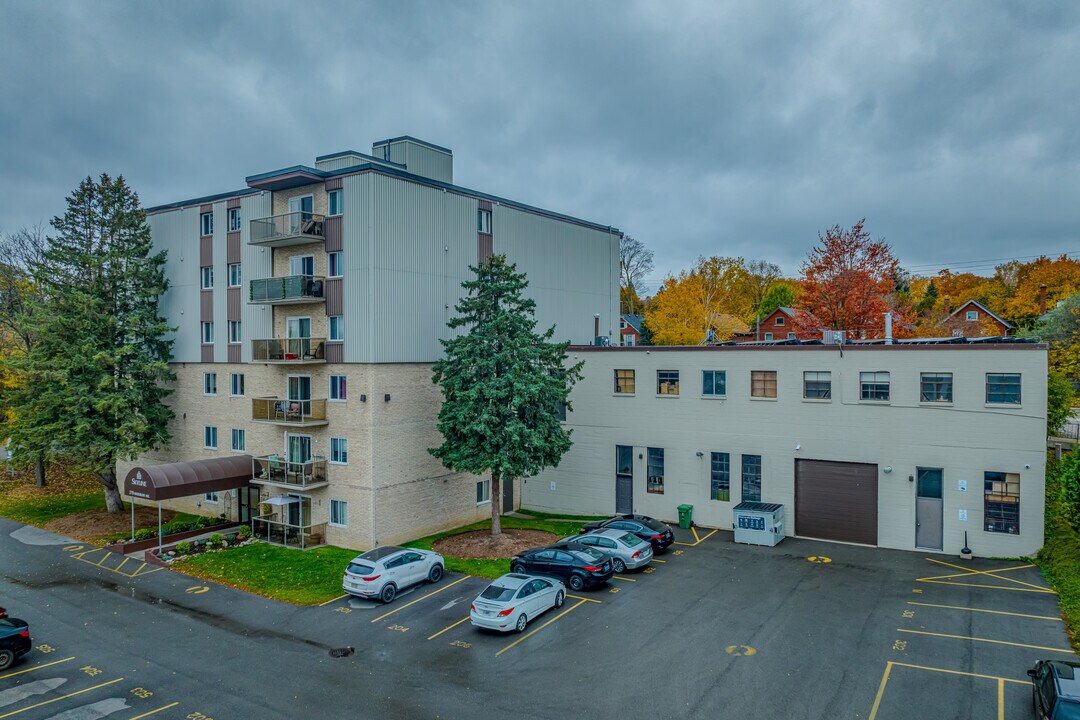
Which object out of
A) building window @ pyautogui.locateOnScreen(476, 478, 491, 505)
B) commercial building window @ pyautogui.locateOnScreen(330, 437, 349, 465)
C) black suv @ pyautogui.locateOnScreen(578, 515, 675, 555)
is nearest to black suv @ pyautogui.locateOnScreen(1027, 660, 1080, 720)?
black suv @ pyautogui.locateOnScreen(578, 515, 675, 555)

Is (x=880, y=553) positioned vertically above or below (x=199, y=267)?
below

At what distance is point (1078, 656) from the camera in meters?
16.1

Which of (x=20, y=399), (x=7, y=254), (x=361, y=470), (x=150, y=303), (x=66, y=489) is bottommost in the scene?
(x=66, y=489)

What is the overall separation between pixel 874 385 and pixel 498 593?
17.3 metres

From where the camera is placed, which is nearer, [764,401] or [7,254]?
[764,401]

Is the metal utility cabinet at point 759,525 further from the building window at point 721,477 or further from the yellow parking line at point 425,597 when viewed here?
the yellow parking line at point 425,597

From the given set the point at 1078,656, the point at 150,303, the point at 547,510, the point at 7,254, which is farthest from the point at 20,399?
the point at 1078,656

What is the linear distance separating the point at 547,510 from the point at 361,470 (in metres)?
11.0

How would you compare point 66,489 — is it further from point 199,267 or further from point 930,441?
point 930,441

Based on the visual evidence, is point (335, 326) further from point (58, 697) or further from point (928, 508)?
point (928, 508)

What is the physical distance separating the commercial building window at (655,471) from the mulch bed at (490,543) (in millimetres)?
5501

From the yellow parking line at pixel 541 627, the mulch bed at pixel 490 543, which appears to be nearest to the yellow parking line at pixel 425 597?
the mulch bed at pixel 490 543

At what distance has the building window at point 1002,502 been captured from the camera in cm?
2428

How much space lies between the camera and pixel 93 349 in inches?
1222
